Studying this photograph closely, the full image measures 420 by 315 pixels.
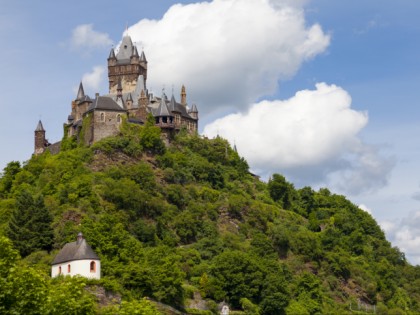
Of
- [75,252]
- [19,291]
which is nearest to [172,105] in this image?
[75,252]

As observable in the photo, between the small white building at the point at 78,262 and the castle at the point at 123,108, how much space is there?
112 ft

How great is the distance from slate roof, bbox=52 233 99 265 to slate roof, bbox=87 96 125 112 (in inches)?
1392

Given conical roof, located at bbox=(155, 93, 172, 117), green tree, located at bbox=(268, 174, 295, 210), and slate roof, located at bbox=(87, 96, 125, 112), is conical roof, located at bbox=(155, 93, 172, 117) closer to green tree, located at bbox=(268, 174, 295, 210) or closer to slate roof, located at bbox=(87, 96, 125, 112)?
slate roof, located at bbox=(87, 96, 125, 112)

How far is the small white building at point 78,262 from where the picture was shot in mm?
83812

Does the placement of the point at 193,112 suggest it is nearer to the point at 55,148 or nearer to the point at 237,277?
the point at 55,148

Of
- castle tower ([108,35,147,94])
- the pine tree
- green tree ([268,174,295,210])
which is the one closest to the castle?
castle tower ([108,35,147,94])

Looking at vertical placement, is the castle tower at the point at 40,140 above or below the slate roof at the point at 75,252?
above

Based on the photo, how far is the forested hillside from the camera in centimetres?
9168

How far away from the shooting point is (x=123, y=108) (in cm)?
12094

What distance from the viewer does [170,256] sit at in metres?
96.0

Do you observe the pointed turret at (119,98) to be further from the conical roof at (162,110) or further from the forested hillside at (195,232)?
the conical roof at (162,110)

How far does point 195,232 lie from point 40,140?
32.1m

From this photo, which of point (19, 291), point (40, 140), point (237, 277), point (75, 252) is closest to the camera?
point (19, 291)

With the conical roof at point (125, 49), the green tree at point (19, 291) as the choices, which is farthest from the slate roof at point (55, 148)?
the green tree at point (19, 291)
